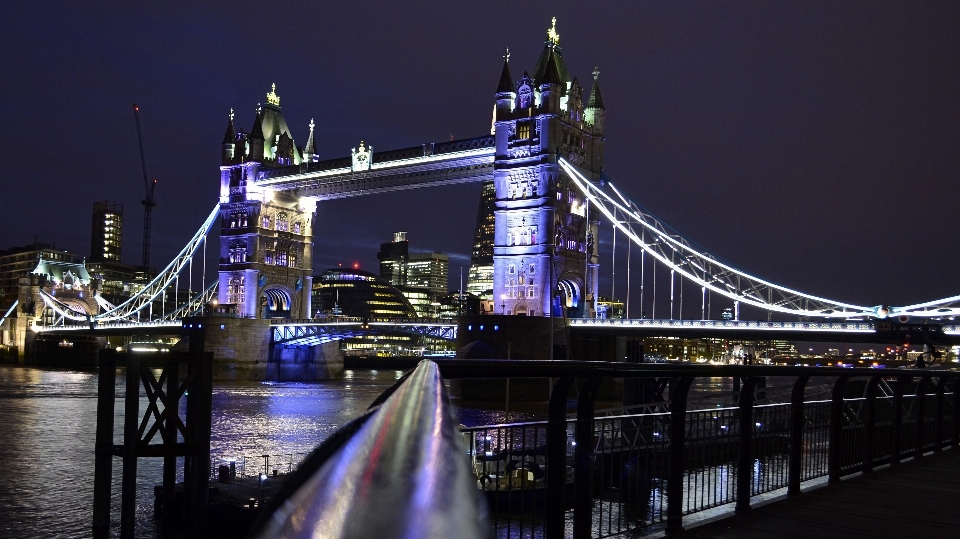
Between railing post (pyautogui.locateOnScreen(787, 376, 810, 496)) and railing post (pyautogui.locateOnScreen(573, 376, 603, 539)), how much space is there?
297 cm

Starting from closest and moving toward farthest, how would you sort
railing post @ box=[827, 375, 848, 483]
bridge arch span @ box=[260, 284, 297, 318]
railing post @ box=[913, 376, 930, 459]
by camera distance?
railing post @ box=[827, 375, 848, 483] → railing post @ box=[913, 376, 930, 459] → bridge arch span @ box=[260, 284, 297, 318]

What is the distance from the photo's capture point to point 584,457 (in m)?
4.51

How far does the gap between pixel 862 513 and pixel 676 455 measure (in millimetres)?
1576

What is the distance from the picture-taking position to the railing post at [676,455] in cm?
540

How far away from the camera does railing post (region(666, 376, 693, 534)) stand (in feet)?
17.7

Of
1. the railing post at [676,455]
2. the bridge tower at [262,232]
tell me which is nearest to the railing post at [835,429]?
the railing post at [676,455]

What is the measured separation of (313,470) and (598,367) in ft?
10.6

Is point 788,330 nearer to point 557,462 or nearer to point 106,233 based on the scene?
point 557,462

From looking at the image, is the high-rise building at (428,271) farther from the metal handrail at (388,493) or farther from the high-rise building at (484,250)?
the metal handrail at (388,493)

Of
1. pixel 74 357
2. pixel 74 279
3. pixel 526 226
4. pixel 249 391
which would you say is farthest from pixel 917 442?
pixel 74 279

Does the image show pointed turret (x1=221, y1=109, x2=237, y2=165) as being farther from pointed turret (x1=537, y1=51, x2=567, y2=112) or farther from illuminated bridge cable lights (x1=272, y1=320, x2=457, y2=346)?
pointed turret (x1=537, y1=51, x2=567, y2=112)

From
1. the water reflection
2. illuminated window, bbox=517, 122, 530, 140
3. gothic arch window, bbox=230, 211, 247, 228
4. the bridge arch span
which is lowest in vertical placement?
the water reflection

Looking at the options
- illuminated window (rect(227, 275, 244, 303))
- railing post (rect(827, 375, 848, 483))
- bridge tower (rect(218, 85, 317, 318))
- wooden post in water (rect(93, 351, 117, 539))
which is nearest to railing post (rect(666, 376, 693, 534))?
railing post (rect(827, 375, 848, 483))

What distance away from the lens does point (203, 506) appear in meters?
15.5
